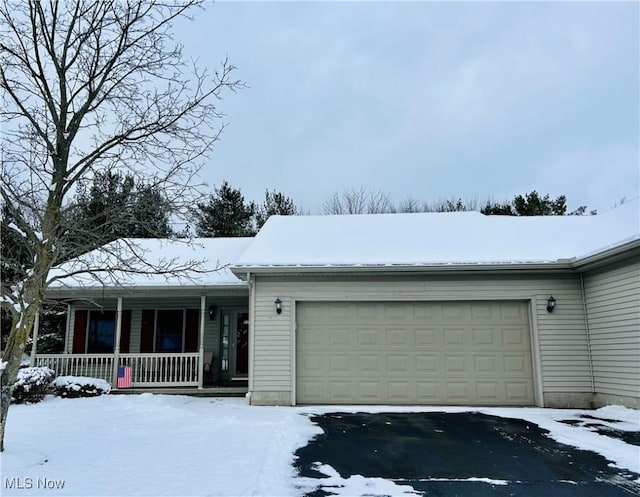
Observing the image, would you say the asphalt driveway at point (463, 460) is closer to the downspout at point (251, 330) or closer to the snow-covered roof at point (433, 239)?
the downspout at point (251, 330)

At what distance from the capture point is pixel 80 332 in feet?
42.7

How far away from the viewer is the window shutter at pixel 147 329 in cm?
1301

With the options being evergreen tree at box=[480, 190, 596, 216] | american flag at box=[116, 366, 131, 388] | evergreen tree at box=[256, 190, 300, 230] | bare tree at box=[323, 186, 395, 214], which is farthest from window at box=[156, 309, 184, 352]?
evergreen tree at box=[480, 190, 596, 216]

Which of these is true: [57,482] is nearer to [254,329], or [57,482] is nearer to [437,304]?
[254,329]

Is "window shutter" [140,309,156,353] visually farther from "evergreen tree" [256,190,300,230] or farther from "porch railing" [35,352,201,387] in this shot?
"evergreen tree" [256,190,300,230]

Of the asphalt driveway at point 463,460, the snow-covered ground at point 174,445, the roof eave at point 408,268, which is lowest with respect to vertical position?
the asphalt driveway at point 463,460

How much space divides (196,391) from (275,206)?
15.3m

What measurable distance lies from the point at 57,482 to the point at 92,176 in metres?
4.18

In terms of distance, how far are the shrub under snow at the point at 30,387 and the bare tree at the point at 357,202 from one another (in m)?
19.5

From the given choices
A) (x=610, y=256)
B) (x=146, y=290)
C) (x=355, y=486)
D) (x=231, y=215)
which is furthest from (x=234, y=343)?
(x=231, y=215)

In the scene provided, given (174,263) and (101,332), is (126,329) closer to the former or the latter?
(101,332)

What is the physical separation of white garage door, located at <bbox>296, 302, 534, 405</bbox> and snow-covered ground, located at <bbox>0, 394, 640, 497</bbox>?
0.48 metres

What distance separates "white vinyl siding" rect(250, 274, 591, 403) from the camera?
364 inches

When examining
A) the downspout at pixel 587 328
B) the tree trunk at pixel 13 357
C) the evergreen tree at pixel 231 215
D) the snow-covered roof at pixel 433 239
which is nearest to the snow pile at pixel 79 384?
the snow-covered roof at pixel 433 239
